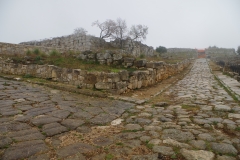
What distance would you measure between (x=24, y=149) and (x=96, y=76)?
4.48 metres

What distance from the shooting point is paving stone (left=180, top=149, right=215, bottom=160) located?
2.43 metres

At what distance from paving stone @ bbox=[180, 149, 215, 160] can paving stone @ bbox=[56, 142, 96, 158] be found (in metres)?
1.37

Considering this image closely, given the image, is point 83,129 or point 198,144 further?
point 83,129

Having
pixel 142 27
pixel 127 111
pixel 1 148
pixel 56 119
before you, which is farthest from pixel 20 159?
pixel 142 27

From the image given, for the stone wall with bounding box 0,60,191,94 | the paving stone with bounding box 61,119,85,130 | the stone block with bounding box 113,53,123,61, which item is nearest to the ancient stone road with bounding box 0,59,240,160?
the paving stone with bounding box 61,119,85,130

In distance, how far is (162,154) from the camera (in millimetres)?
2525

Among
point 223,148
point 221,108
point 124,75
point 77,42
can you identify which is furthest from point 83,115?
point 77,42

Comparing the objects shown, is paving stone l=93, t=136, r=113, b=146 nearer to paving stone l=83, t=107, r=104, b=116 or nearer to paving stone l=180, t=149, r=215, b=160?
paving stone l=180, t=149, r=215, b=160

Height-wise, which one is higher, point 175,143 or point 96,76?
point 96,76

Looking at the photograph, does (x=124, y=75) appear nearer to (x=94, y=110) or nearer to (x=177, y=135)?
(x=94, y=110)

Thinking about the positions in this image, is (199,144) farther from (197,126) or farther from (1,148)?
(1,148)

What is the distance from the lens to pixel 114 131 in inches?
135

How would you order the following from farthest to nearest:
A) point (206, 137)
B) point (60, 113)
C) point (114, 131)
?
point (60, 113)
point (114, 131)
point (206, 137)

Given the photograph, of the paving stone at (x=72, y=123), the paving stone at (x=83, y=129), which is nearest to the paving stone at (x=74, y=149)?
the paving stone at (x=83, y=129)
